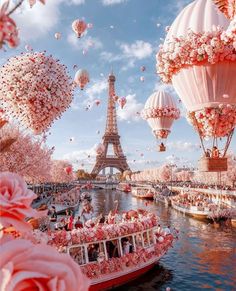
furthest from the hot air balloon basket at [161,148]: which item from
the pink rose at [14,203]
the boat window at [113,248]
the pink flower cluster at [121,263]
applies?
the pink rose at [14,203]

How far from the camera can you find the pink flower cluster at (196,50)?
870 centimetres

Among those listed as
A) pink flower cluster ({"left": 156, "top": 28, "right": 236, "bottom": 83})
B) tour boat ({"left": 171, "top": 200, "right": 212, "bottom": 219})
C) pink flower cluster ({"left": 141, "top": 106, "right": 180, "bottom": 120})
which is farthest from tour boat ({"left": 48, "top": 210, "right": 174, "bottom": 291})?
tour boat ({"left": 171, "top": 200, "right": 212, "bottom": 219})

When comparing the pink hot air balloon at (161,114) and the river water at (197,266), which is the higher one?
the pink hot air balloon at (161,114)

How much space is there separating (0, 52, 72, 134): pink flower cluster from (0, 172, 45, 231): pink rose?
526 centimetres

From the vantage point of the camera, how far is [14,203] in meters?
1.92

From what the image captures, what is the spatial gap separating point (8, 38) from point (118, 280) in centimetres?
1638

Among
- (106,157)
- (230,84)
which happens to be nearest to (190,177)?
(106,157)

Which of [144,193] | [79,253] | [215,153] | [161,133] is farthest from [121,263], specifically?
[144,193]

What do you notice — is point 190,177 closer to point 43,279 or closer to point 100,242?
point 100,242

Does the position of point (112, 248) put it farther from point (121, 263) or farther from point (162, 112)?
point (162, 112)

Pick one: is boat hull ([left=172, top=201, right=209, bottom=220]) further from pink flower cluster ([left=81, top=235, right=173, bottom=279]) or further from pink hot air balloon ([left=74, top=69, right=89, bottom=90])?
pink hot air balloon ([left=74, top=69, right=89, bottom=90])

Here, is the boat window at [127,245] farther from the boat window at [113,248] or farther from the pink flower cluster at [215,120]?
the pink flower cluster at [215,120]

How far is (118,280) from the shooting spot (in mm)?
16953

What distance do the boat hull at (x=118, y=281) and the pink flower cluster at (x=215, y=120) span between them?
925cm
